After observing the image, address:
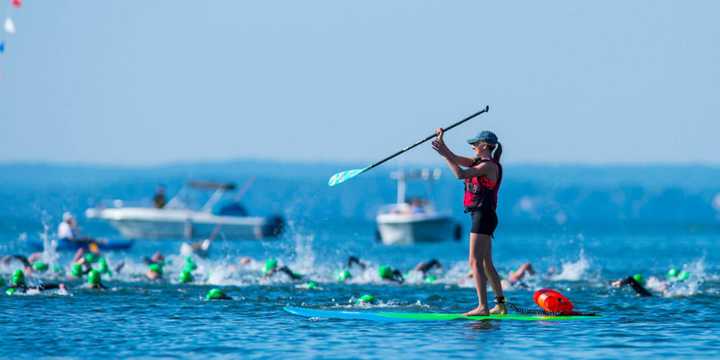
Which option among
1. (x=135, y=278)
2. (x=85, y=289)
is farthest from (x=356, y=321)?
(x=135, y=278)

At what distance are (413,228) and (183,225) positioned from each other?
555 inches

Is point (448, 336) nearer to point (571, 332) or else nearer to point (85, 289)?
point (571, 332)

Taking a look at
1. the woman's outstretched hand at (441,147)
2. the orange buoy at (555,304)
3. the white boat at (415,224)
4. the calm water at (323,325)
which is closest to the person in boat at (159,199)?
the white boat at (415,224)

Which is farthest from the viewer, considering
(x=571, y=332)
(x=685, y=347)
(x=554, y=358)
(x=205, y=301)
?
(x=205, y=301)

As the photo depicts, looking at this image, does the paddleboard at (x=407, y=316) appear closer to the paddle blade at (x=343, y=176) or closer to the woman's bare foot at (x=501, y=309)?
the woman's bare foot at (x=501, y=309)

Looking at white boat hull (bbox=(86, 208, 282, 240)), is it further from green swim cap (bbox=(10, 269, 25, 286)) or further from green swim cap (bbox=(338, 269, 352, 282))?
green swim cap (bbox=(10, 269, 25, 286))

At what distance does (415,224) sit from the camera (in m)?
69.8

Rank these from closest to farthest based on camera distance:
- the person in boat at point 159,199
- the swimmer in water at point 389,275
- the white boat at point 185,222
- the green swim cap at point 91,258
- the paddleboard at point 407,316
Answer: the paddleboard at point 407,316, the swimmer in water at point 389,275, the green swim cap at point 91,258, the person in boat at point 159,199, the white boat at point 185,222

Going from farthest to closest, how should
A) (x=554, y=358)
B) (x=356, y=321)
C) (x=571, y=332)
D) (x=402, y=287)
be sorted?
(x=402, y=287), (x=356, y=321), (x=571, y=332), (x=554, y=358)

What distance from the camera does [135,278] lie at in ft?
98.7

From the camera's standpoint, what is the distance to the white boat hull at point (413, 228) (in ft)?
229

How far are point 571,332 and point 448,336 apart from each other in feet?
5.69

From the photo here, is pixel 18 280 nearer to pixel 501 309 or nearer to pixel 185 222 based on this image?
pixel 501 309

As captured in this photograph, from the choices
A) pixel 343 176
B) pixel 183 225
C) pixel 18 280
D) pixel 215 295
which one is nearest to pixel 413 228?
pixel 183 225
